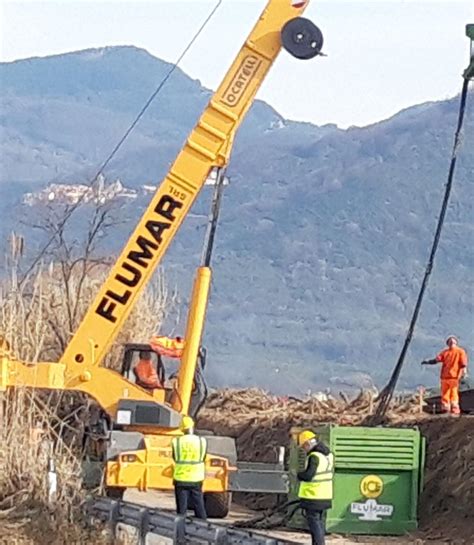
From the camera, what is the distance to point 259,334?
142875 mm

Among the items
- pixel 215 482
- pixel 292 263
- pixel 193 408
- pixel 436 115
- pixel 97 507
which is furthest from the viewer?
pixel 436 115

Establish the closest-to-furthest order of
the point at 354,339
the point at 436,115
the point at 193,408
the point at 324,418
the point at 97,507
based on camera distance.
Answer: the point at 97,507, the point at 193,408, the point at 324,418, the point at 354,339, the point at 436,115

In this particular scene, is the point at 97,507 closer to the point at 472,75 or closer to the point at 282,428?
the point at 472,75

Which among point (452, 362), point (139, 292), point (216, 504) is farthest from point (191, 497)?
point (452, 362)

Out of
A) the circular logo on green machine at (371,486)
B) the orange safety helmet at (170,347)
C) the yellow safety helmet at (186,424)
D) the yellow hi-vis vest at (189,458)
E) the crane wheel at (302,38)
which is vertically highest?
the crane wheel at (302,38)

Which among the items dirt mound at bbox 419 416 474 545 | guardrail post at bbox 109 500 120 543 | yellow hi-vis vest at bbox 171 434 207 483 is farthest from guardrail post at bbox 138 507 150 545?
dirt mound at bbox 419 416 474 545

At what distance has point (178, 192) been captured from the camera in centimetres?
2527

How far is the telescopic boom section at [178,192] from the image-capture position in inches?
981

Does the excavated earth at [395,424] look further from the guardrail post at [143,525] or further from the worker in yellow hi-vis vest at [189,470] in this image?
the guardrail post at [143,525]

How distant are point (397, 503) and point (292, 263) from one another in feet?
443

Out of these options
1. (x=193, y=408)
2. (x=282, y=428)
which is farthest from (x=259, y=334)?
(x=193, y=408)

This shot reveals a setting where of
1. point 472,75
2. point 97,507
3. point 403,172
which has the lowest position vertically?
point 97,507

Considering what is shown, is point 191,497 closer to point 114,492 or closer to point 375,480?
point 114,492

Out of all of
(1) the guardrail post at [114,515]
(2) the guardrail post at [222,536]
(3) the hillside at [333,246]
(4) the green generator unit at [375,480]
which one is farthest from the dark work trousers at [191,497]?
(3) the hillside at [333,246]
